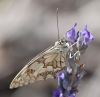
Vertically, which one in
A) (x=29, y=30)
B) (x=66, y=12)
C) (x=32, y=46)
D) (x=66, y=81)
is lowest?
(x=66, y=81)

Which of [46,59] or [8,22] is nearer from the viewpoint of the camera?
[46,59]

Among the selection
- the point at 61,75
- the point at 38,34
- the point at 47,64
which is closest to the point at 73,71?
the point at 61,75

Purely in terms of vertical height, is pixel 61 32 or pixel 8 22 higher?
pixel 8 22

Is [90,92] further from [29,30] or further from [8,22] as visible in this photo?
[8,22]

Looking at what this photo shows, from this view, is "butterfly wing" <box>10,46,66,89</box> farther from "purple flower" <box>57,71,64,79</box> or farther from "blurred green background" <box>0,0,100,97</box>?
"blurred green background" <box>0,0,100,97</box>

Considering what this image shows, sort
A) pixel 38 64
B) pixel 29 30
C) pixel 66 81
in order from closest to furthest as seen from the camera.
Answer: pixel 66 81 → pixel 38 64 → pixel 29 30

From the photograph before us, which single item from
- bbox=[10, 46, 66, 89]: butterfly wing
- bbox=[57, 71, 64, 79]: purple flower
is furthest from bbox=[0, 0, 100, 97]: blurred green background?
bbox=[57, 71, 64, 79]: purple flower

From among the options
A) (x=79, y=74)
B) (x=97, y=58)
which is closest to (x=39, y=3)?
(x=97, y=58)
